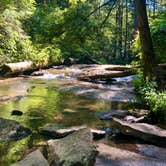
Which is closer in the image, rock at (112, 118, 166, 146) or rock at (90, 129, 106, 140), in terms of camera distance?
rock at (112, 118, 166, 146)

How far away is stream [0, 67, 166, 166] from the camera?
235 inches

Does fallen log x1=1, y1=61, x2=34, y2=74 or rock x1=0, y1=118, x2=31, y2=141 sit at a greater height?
fallen log x1=1, y1=61, x2=34, y2=74

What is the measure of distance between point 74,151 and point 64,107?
15.7 ft

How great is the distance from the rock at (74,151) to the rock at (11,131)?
134 cm

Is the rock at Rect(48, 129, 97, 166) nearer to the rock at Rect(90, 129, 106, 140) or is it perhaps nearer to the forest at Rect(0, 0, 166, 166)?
the forest at Rect(0, 0, 166, 166)

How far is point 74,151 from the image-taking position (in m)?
4.81

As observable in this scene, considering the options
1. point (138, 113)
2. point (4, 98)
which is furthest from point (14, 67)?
point (138, 113)

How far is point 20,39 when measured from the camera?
18344 millimetres

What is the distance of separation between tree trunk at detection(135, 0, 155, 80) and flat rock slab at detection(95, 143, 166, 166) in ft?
15.7

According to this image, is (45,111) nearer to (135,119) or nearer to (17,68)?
(135,119)

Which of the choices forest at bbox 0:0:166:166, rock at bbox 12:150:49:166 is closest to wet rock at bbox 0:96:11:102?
forest at bbox 0:0:166:166

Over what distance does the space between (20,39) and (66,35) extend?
7572 mm

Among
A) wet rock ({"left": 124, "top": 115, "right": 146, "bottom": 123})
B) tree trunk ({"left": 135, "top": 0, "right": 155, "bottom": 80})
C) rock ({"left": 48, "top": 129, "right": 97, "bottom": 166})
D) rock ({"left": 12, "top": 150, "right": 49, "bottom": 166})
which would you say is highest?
tree trunk ({"left": 135, "top": 0, "right": 155, "bottom": 80})

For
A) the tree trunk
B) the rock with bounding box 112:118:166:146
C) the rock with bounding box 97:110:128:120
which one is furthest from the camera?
the tree trunk
